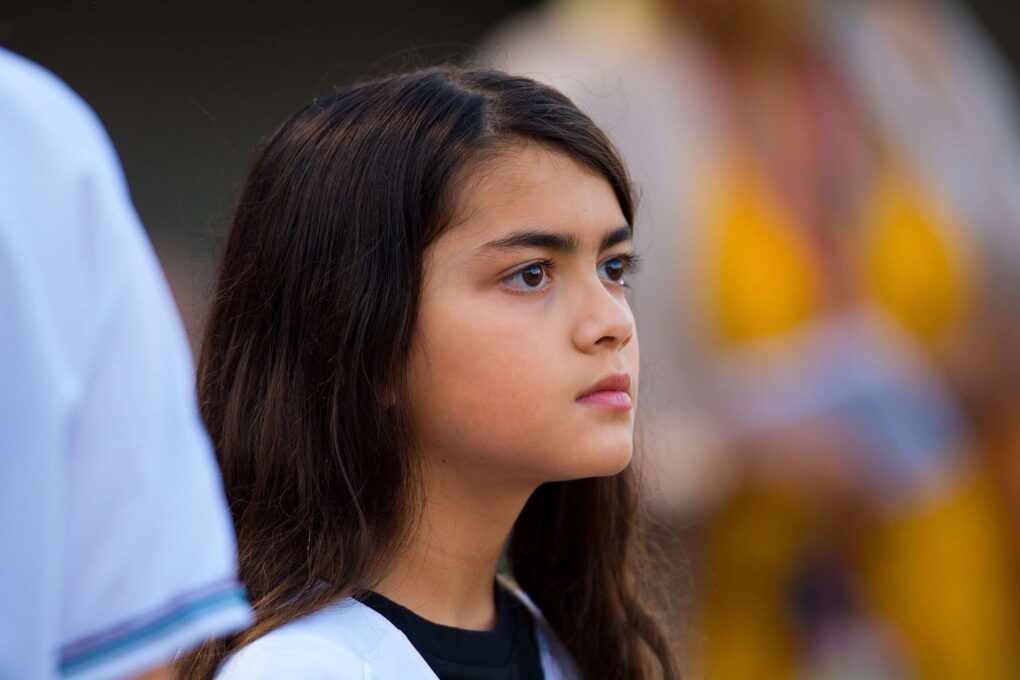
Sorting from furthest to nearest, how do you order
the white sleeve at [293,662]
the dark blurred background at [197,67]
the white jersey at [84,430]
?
the dark blurred background at [197,67], the white sleeve at [293,662], the white jersey at [84,430]

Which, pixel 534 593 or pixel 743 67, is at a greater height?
pixel 743 67

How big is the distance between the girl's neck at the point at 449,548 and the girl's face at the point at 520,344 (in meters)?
0.03

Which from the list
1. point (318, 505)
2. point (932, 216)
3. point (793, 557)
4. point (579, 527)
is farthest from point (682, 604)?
point (318, 505)

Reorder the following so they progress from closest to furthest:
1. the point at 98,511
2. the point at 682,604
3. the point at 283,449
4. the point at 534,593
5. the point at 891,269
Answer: the point at 98,511 < the point at 283,449 < the point at 534,593 < the point at 682,604 < the point at 891,269

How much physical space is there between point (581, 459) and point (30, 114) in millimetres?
750

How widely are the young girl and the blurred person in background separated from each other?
2.69 ft

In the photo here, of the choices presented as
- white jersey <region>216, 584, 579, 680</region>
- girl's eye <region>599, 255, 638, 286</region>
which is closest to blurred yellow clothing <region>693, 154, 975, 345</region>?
girl's eye <region>599, 255, 638, 286</region>

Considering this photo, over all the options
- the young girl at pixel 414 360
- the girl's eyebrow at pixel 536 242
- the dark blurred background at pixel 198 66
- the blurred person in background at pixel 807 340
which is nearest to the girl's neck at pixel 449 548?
the young girl at pixel 414 360

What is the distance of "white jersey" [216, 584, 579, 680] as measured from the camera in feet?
4.04

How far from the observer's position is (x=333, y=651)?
1262 millimetres

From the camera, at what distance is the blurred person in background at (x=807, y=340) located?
2.38 metres

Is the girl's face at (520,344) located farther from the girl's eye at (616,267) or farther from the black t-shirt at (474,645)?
the black t-shirt at (474,645)

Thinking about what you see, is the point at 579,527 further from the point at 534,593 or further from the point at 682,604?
the point at 682,604

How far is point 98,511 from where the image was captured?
0.69m
